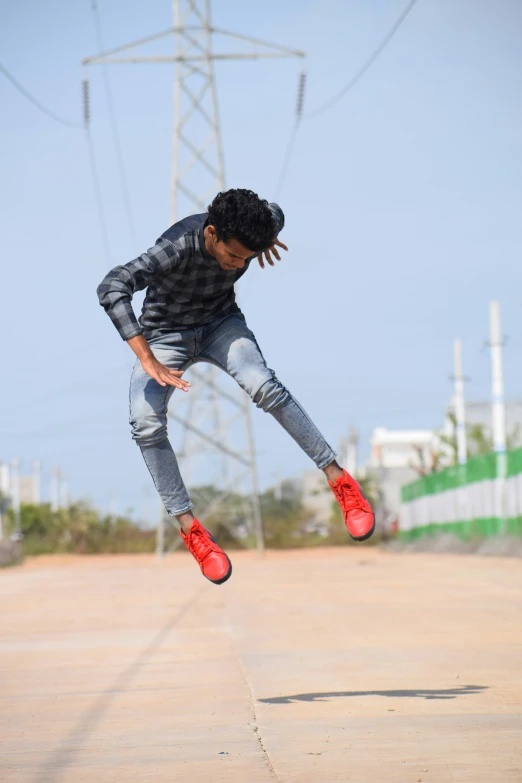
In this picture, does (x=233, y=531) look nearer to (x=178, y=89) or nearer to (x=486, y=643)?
(x=178, y=89)

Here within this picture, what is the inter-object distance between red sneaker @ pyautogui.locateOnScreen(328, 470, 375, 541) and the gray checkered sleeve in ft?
3.94

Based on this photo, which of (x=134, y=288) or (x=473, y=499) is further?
(x=473, y=499)

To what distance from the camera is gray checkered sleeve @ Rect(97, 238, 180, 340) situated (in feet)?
17.1

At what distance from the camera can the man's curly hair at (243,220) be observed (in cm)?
507

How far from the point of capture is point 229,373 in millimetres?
Result: 5484

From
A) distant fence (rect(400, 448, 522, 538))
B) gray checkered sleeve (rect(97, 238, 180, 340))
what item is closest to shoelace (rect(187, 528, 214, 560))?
gray checkered sleeve (rect(97, 238, 180, 340))

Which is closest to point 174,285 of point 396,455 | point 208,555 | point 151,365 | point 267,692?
point 151,365

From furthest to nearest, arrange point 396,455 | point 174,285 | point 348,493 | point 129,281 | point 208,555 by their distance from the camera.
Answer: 1. point 396,455
2. point 208,555
3. point 348,493
4. point 174,285
5. point 129,281

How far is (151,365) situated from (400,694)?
1891 millimetres

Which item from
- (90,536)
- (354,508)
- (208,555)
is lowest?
(90,536)

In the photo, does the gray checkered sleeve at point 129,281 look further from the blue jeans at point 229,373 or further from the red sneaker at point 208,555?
the red sneaker at point 208,555

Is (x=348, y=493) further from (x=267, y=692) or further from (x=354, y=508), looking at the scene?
(x=267, y=692)

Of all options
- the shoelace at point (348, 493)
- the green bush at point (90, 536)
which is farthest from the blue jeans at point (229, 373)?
the green bush at point (90, 536)

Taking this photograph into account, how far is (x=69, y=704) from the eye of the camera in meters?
5.58
